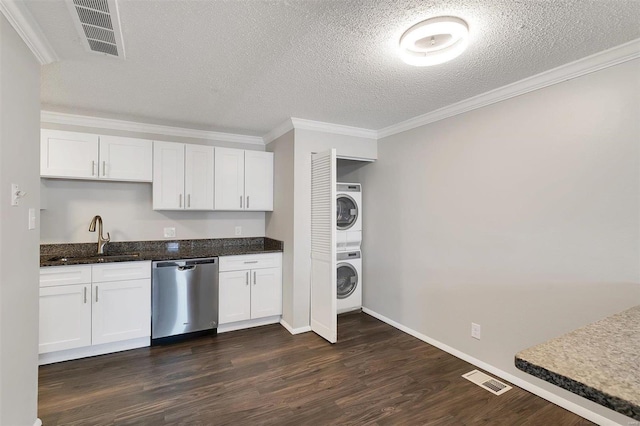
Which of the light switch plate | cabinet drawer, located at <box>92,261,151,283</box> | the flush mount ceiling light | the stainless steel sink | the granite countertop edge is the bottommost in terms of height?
cabinet drawer, located at <box>92,261,151,283</box>

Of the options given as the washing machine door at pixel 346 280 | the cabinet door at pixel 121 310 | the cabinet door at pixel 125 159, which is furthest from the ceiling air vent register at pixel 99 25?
the washing machine door at pixel 346 280

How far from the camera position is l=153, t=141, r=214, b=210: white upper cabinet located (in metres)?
3.37

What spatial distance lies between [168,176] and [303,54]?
2.25 m

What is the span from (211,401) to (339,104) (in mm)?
2736

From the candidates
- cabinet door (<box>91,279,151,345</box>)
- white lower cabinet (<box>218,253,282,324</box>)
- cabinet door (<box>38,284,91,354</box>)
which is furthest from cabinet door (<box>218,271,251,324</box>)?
cabinet door (<box>38,284,91,354</box>)

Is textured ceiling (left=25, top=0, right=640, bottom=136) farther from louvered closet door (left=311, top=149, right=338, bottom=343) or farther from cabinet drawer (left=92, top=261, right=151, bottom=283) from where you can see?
cabinet drawer (left=92, top=261, right=151, bottom=283)

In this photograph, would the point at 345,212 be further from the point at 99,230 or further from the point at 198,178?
the point at 99,230

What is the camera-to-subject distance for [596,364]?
0.81 meters

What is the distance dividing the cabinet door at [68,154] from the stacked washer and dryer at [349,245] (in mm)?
2777

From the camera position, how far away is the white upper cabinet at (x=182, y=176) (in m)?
3.37

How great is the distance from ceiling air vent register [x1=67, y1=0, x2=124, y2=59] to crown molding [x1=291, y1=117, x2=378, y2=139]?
176cm

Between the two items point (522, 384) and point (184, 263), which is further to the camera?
point (184, 263)

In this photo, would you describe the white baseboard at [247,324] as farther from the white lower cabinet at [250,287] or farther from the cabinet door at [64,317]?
the cabinet door at [64,317]

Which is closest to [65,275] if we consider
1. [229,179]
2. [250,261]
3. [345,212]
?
[250,261]
